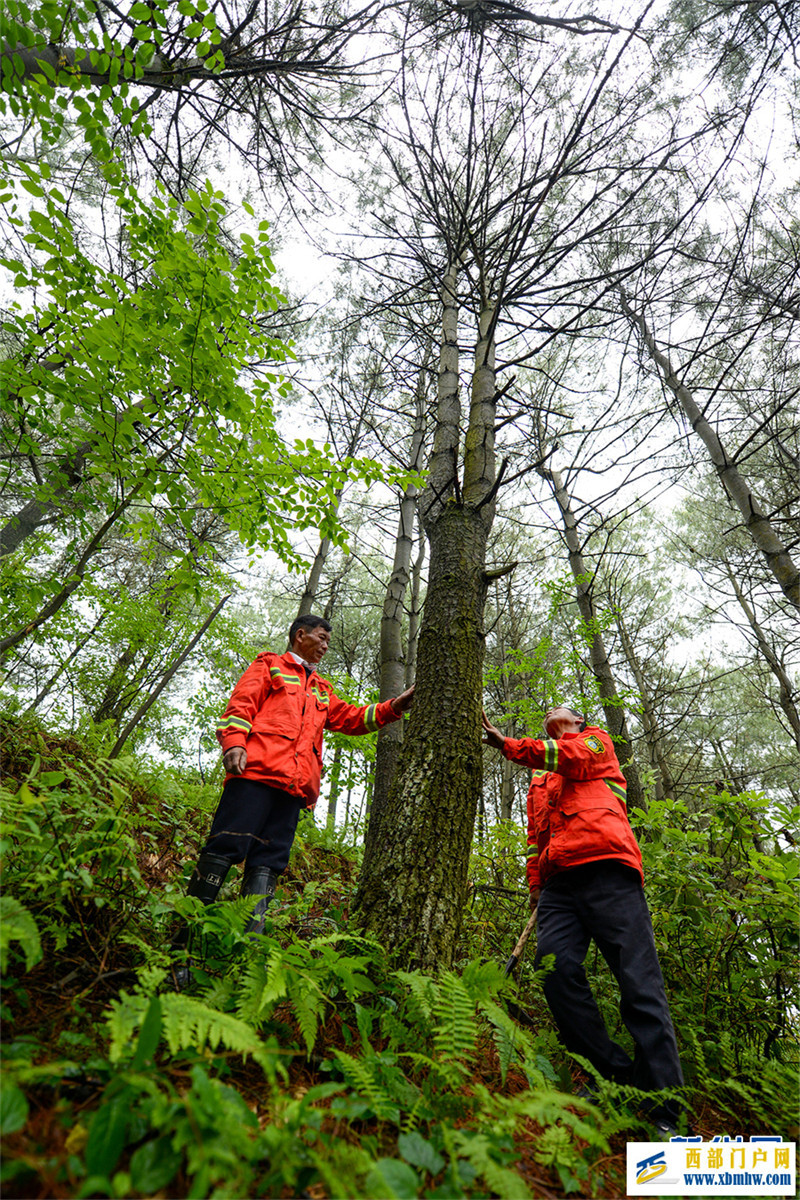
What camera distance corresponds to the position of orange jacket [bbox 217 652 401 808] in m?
2.85

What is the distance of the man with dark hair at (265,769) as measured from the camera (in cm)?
260

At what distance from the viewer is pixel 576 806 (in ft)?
9.38

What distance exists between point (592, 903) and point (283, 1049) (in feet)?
5.71

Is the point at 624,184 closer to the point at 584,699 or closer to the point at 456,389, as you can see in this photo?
the point at 456,389

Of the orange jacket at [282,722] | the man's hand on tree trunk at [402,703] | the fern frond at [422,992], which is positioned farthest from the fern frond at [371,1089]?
the man's hand on tree trunk at [402,703]

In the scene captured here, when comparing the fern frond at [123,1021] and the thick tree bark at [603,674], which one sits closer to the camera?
the fern frond at [123,1021]

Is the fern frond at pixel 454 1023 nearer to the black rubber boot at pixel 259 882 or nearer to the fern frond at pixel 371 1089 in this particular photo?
the fern frond at pixel 371 1089

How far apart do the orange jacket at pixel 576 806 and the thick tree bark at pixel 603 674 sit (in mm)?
3195

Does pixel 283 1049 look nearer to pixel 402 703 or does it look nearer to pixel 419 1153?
pixel 419 1153

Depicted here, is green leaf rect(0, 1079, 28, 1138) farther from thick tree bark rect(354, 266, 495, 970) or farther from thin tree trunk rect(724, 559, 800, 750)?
thin tree trunk rect(724, 559, 800, 750)

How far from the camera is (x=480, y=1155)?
1129mm

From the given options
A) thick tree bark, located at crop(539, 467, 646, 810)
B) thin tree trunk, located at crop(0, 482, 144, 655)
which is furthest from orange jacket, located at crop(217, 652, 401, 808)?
thick tree bark, located at crop(539, 467, 646, 810)

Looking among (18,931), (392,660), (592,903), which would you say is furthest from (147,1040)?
(392,660)

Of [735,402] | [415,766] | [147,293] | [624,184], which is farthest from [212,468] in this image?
[735,402]
